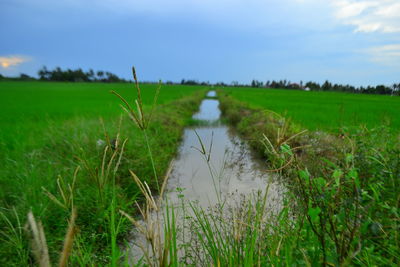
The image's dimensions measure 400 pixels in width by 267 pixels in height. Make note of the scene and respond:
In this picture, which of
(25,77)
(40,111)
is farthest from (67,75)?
(40,111)

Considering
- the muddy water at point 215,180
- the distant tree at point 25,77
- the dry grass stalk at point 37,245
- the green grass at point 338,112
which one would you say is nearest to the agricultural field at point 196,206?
the dry grass stalk at point 37,245

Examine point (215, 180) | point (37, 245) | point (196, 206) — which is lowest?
point (215, 180)

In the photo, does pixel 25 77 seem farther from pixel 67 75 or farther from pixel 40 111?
pixel 40 111

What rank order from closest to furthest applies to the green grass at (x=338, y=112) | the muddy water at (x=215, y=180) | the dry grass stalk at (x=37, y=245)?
the dry grass stalk at (x=37, y=245) → the muddy water at (x=215, y=180) → the green grass at (x=338, y=112)

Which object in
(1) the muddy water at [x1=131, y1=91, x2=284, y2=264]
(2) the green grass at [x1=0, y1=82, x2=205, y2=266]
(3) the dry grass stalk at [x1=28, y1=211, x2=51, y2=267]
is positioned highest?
(3) the dry grass stalk at [x1=28, y1=211, x2=51, y2=267]

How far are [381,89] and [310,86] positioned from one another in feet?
182

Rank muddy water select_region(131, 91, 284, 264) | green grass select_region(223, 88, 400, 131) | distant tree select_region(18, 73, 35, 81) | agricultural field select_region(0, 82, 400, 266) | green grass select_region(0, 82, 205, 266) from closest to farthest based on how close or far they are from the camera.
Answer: agricultural field select_region(0, 82, 400, 266)
green grass select_region(0, 82, 205, 266)
muddy water select_region(131, 91, 284, 264)
green grass select_region(223, 88, 400, 131)
distant tree select_region(18, 73, 35, 81)

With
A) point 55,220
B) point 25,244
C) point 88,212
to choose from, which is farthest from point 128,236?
point 25,244

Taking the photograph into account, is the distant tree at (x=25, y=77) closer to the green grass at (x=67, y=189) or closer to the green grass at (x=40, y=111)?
the green grass at (x=40, y=111)

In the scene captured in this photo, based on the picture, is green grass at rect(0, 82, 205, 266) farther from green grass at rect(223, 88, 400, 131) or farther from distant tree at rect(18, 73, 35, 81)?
distant tree at rect(18, 73, 35, 81)

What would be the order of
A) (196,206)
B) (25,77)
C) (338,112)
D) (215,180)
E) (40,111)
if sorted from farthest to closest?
(25,77) < (40,111) < (338,112) < (215,180) < (196,206)

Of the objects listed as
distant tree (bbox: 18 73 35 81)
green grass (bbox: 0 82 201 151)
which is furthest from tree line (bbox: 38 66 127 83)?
green grass (bbox: 0 82 201 151)

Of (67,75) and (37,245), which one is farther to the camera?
(67,75)

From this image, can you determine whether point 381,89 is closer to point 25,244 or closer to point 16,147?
point 25,244
